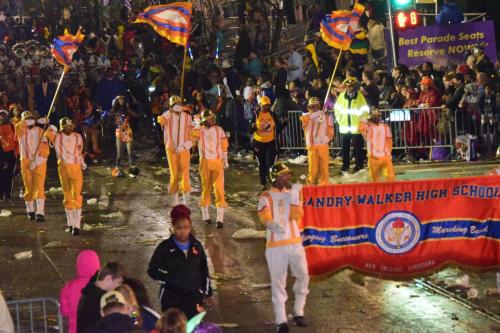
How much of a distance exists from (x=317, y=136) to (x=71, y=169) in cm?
458

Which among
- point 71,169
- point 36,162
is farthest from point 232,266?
point 36,162

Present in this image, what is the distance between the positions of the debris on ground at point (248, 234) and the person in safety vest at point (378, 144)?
104 inches

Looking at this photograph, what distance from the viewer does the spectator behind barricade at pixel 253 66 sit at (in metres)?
27.8

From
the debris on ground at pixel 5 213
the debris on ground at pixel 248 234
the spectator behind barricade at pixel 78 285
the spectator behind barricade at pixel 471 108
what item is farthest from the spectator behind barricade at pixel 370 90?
the spectator behind barricade at pixel 78 285

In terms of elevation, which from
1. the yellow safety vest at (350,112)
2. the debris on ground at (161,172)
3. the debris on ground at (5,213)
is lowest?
the debris on ground at (5,213)

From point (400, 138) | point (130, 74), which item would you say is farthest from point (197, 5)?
point (400, 138)

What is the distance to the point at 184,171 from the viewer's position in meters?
17.8

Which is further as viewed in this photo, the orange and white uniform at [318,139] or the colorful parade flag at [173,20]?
the colorful parade flag at [173,20]

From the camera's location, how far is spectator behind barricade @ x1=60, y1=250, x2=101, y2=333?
817 cm

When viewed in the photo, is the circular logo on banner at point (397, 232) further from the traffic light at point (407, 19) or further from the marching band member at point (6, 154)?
the traffic light at point (407, 19)

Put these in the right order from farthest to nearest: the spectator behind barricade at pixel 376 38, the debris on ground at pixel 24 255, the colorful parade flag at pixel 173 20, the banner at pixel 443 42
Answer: the spectator behind barricade at pixel 376 38 → the banner at pixel 443 42 → the colorful parade flag at pixel 173 20 → the debris on ground at pixel 24 255

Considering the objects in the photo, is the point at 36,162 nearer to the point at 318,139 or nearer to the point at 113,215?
the point at 113,215

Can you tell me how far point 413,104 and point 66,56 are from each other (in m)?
7.44

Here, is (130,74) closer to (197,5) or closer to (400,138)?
(197,5)
